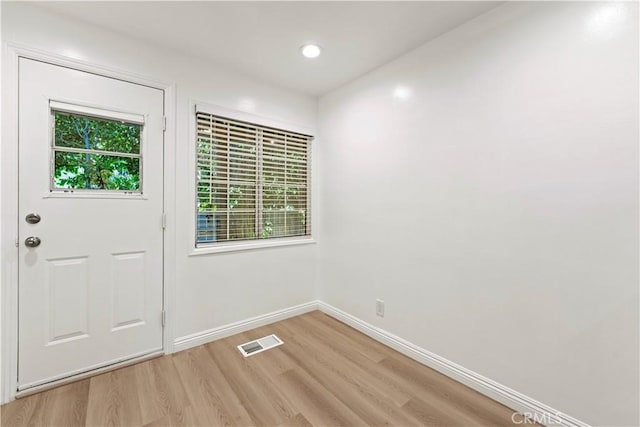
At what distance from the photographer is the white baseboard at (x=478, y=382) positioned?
1.49 meters

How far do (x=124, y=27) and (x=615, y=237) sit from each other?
3.14 m

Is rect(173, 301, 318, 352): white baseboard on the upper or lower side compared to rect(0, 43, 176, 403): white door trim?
lower

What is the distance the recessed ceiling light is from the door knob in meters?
2.21

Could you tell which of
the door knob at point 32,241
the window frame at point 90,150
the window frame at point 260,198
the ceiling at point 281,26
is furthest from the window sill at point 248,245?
the ceiling at point 281,26

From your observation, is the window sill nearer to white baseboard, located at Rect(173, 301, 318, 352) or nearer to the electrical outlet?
white baseboard, located at Rect(173, 301, 318, 352)

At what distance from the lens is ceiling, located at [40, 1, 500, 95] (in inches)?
66.7

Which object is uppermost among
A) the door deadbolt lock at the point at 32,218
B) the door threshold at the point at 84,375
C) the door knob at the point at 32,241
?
the door deadbolt lock at the point at 32,218

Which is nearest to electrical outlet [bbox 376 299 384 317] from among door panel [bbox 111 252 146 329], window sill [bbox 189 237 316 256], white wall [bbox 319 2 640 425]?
white wall [bbox 319 2 640 425]

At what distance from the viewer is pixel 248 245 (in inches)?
103

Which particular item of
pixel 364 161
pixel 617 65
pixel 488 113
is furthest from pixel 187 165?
pixel 617 65

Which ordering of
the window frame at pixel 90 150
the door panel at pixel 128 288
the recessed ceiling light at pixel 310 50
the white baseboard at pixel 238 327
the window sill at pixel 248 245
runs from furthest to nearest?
the window sill at pixel 248 245 → the white baseboard at pixel 238 327 → the recessed ceiling light at pixel 310 50 → the door panel at pixel 128 288 → the window frame at pixel 90 150

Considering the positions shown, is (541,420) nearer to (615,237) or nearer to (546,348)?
(546,348)

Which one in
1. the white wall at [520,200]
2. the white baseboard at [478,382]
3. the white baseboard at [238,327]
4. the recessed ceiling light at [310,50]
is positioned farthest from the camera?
the white baseboard at [238,327]

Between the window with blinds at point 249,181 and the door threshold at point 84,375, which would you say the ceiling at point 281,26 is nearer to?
the window with blinds at point 249,181
